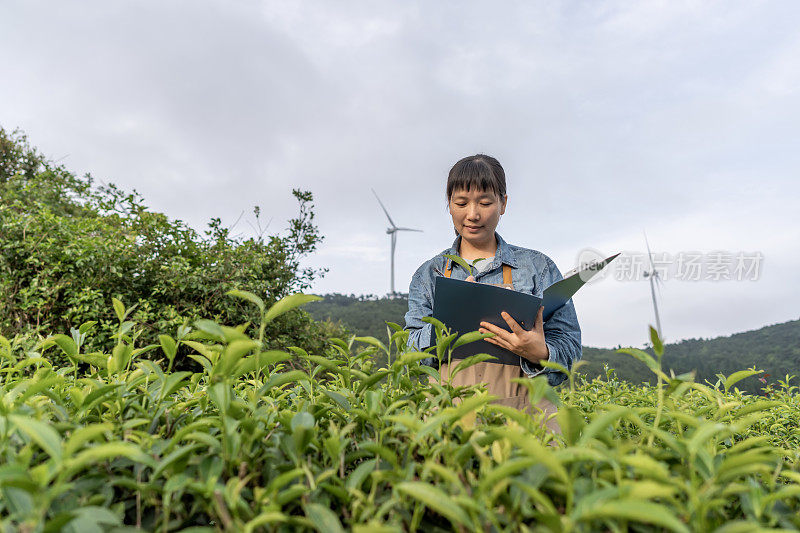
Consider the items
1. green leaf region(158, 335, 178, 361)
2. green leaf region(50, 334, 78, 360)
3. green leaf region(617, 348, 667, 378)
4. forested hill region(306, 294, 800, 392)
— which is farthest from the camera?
forested hill region(306, 294, 800, 392)

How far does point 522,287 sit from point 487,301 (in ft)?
2.36

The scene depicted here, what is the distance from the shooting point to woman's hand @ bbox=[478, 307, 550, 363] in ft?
6.12

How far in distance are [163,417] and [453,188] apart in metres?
1.77

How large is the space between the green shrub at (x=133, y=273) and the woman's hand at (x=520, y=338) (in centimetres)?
399

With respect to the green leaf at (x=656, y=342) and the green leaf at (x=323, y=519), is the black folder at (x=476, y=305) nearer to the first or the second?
the green leaf at (x=656, y=342)

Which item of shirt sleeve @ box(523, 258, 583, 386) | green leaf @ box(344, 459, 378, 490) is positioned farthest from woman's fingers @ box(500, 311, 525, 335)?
green leaf @ box(344, 459, 378, 490)

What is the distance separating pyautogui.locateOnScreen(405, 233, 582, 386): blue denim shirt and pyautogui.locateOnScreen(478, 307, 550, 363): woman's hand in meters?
0.17

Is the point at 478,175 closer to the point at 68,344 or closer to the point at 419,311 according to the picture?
the point at 419,311

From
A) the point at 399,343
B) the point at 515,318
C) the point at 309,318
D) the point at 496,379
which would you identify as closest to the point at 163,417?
the point at 399,343

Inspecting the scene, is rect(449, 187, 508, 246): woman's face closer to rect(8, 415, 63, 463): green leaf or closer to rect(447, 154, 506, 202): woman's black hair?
rect(447, 154, 506, 202): woman's black hair

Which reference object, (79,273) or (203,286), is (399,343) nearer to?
(203,286)

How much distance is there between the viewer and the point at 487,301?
69.9 inches

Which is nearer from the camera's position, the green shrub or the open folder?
the open folder

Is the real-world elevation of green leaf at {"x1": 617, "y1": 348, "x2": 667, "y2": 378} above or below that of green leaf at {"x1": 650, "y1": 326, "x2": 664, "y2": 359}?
below
